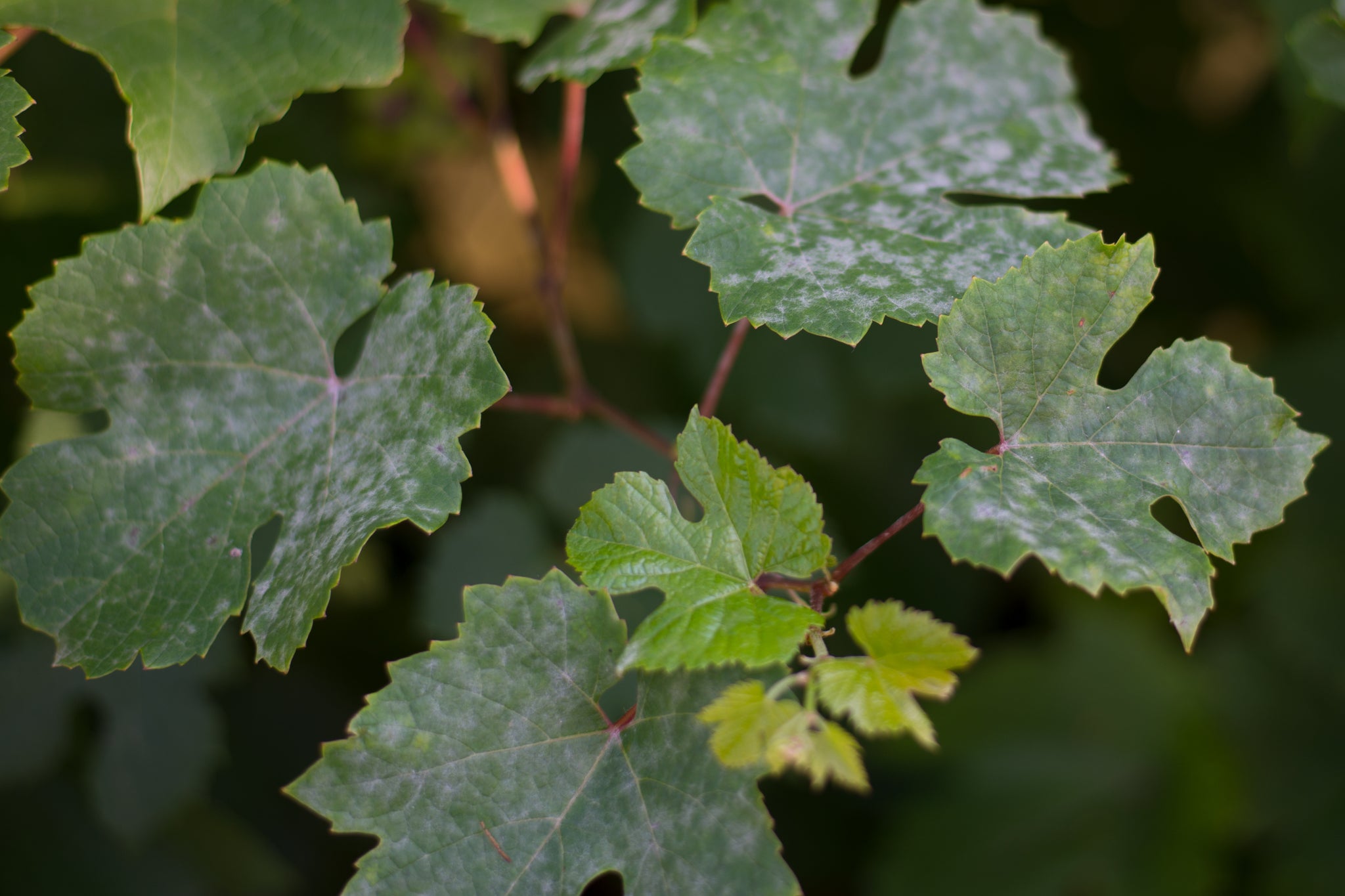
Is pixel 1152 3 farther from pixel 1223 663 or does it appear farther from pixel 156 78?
pixel 156 78

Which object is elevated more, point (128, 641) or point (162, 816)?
point (128, 641)

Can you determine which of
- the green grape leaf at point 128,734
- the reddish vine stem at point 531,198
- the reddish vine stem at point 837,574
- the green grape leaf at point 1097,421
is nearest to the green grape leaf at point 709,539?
the reddish vine stem at point 837,574

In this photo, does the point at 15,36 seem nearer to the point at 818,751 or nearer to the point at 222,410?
the point at 222,410

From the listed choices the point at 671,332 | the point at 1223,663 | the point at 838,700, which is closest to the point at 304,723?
the point at 671,332

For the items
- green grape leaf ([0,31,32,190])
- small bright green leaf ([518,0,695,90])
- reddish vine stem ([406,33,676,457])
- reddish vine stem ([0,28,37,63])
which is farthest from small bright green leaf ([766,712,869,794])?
reddish vine stem ([0,28,37,63])

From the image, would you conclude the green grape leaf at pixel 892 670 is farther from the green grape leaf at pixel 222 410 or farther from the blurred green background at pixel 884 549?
the blurred green background at pixel 884 549

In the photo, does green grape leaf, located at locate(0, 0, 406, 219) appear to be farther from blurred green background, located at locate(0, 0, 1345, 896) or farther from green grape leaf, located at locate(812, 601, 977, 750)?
green grape leaf, located at locate(812, 601, 977, 750)
